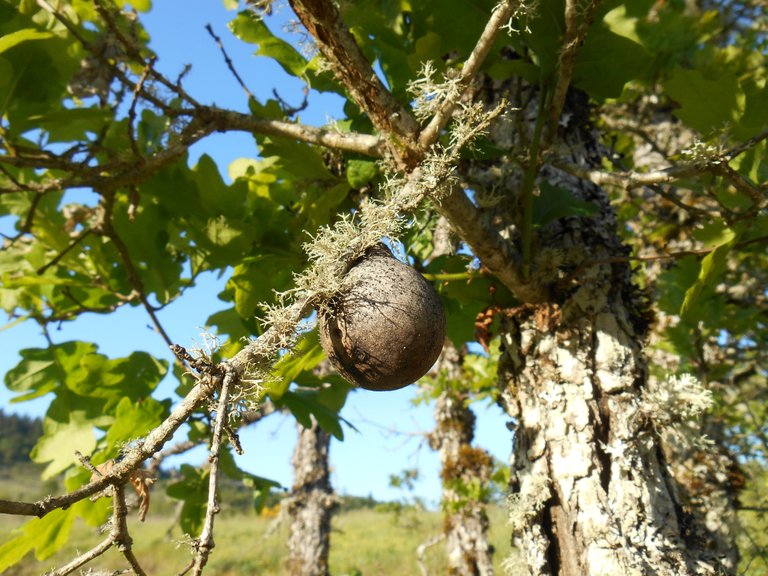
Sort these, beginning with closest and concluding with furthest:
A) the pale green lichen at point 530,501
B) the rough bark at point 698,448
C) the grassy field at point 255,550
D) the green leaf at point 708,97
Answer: the green leaf at point 708,97 → the pale green lichen at point 530,501 → the rough bark at point 698,448 → the grassy field at point 255,550

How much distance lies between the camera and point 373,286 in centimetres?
111

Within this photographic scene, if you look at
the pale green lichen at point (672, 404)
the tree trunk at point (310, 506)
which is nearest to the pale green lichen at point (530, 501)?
the pale green lichen at point (672, 404)

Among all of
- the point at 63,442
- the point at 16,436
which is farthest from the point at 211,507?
the point at 16,436

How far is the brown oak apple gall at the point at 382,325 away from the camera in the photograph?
1098mm

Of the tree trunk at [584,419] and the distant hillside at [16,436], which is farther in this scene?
the distant hillside at [16,436]

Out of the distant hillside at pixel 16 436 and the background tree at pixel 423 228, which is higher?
the distant hillside at pixel 16 436

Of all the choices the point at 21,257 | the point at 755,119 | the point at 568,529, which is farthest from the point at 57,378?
the point at 755,119

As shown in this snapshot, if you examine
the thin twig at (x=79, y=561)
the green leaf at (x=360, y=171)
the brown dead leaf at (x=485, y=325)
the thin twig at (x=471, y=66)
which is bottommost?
the thin twig at (x=79, y=561)

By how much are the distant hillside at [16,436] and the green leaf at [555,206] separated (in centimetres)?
4933

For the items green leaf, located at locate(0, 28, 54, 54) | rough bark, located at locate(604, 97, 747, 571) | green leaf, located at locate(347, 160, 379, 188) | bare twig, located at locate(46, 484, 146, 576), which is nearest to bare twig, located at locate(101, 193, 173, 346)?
green leaf, located at locate(0, 28, 54, 54)

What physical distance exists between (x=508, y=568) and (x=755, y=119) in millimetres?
1496

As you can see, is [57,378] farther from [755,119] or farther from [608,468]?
[755,119]

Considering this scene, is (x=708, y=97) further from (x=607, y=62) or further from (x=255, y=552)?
(x=255, y=552)

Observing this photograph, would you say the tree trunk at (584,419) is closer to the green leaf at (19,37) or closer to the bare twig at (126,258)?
the bare twig at (126,258)
